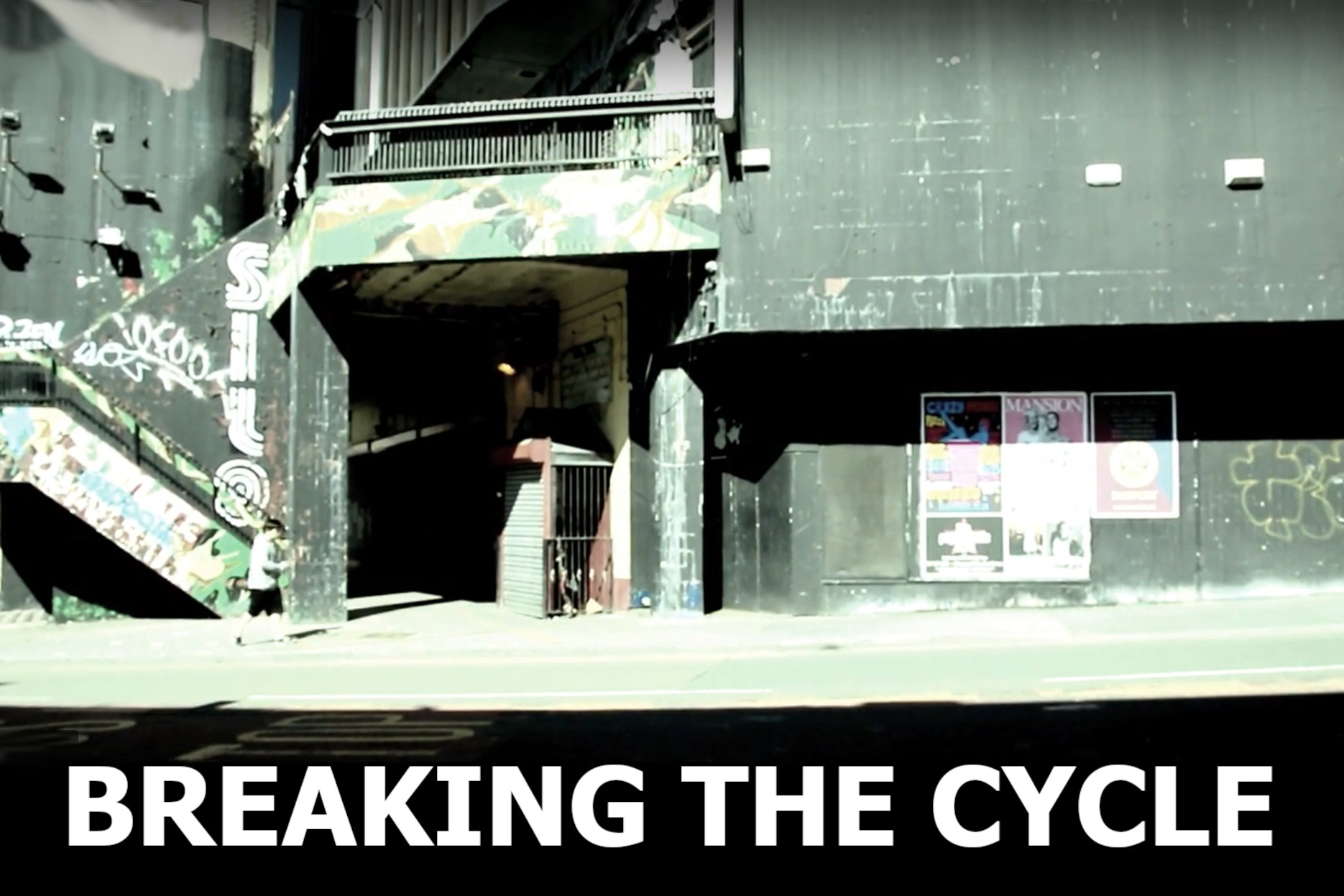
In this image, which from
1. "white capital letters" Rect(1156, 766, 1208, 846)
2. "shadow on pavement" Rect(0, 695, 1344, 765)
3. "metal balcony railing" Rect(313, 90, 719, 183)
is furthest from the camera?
"metal balcony railing" Rect(313, 90, 719, 183)

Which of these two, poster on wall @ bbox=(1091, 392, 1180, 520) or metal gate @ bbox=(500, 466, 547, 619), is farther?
metal gate @ bbox=(500, 466, 547, 619)

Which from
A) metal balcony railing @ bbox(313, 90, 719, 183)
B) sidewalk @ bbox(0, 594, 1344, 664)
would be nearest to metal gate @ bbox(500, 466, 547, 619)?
sidewalk @ bbox(0, 594, 1344, 664)

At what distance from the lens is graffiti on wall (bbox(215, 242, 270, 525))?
20.7 meters

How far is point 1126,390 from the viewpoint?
1641 cm

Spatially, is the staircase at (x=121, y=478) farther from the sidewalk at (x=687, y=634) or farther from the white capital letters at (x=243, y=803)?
the white capital letters at (x=243, y=803)

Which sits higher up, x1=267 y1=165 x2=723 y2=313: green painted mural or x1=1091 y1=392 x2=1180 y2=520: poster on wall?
x1=267 y1=165 x2=723 y2=313: green painted mural

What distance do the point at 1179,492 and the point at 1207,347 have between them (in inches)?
74.7

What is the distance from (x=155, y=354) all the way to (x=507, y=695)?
12.4m

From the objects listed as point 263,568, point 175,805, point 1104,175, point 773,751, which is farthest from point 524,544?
point 175,805

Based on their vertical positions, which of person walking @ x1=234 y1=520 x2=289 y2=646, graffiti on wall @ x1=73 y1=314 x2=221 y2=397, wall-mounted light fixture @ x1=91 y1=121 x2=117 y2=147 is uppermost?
wall-mounted light fixture @ x1=91 y1=121 x2=117 y2=147

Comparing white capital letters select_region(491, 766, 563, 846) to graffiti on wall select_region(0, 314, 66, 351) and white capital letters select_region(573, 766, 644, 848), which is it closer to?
white capital letters select_region(573, 766, 644, 848)

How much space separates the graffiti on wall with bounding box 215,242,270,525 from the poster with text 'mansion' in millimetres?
10969

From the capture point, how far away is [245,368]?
2081 centimetres

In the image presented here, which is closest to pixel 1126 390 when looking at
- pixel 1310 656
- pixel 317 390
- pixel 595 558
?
pixel 1310 656
